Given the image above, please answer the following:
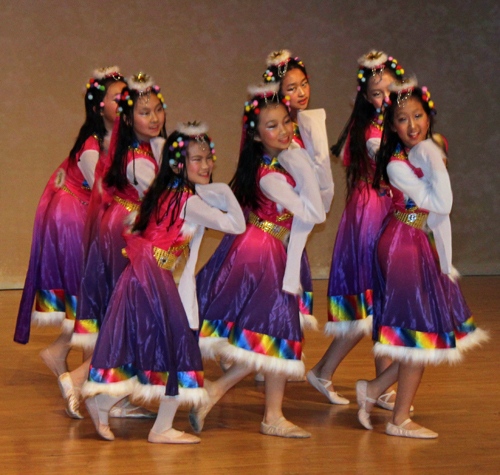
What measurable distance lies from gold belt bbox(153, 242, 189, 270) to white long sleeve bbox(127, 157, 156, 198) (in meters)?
0.37

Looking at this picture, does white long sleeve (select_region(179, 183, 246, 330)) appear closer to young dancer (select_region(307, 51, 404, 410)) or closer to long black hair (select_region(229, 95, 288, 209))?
long black hair (select_region(229, 95, 288, 209))

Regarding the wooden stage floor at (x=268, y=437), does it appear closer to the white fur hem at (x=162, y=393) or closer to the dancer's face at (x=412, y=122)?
the white fur hem at (x=162, y=393)

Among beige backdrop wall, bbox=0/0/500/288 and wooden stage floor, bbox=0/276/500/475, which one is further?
beige backdrop wall, bbox=0/0/500/288

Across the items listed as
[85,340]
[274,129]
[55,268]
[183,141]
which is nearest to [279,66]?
[274,129]

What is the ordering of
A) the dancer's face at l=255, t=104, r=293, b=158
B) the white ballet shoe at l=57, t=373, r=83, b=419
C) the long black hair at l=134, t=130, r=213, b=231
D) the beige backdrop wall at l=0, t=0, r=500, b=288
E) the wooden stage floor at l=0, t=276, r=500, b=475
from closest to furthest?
the wooden stage floor at l=0, t=276, r=500, b=475, the long black hair at l=134, t=130, r=213, b=231, the dancer's face at l=255, t=104, r=293, b=158, the white ballet shoe at l=57, t=373, r=83, b=419, the beige backdrop wall at l=0, t=0, r=500, b=288

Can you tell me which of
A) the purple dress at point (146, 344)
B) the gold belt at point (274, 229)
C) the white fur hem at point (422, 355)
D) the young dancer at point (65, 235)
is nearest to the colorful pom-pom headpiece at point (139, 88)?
the young dancer at point (65, 235)

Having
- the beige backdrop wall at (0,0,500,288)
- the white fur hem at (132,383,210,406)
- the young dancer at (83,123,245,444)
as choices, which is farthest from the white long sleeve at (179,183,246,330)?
the beige backdrop wall at (0,0,500,288)

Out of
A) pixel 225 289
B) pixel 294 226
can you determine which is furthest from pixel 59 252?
pixel 294 226

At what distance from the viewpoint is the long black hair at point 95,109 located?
11.9ft

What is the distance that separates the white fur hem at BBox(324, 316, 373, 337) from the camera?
11.3 feet

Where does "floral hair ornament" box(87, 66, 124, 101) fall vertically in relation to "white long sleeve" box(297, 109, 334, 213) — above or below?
above

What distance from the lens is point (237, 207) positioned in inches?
113

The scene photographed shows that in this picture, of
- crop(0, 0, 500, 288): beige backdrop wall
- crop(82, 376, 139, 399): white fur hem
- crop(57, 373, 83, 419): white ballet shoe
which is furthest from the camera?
crop(0, 0, 500, 288): beige backdrop wall

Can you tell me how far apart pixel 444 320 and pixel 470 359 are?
4.85ft
